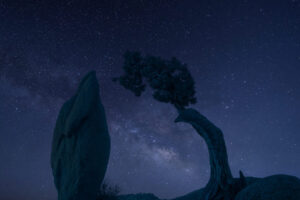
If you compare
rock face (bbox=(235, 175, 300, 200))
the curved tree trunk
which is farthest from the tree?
rock face (bbox=(235, 175, 300, 200))

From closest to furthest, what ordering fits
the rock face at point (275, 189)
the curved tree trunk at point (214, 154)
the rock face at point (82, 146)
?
the rock face at point (275, 189)
the curved tree trunk at point (214, 154)
the rock face at point (82, 146)

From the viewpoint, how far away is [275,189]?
8.52 meters

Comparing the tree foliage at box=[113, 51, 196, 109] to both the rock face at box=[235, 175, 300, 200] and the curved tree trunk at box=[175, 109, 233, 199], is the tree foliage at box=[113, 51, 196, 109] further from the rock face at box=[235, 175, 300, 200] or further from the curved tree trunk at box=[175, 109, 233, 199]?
the rock face at box=[235, 175, 300, 200]

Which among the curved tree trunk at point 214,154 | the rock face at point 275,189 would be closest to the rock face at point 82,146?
the curved tree trunk at point 214,154

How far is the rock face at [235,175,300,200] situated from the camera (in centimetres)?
827

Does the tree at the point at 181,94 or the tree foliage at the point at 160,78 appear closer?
the tree at the point at 181,94

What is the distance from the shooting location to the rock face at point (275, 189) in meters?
8.27

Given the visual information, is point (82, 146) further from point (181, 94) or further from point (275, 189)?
point (275, 189)

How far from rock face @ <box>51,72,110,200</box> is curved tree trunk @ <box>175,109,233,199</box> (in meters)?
4.72

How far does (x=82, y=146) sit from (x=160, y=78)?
593 cm

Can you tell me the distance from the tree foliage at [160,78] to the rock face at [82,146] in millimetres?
2582

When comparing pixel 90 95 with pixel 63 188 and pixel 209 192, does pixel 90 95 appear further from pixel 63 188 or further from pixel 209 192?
pixel 209 192

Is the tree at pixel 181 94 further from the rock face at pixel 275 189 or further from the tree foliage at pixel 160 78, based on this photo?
the rock face at pixel 275 189

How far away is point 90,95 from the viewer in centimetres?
1320
